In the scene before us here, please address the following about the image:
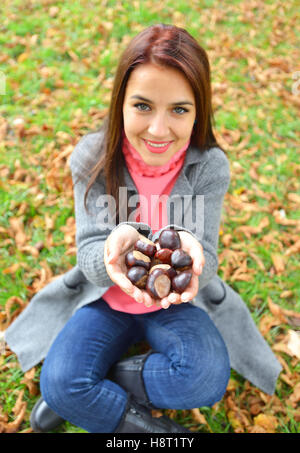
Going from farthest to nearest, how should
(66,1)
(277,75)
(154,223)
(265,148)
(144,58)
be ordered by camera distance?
(66,1), (277,75), (265,148), (154,223), (144,58)

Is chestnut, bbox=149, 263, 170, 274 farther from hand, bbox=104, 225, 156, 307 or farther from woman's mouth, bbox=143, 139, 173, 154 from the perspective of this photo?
woman's mouth, bbox=143, 139, 173, 154

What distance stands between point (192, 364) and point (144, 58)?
4.16 ft

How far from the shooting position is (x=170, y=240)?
1.53 metres

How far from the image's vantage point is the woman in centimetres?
154

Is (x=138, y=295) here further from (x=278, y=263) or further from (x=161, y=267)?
(x=278, y=263)

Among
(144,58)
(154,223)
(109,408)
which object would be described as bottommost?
(109,408)

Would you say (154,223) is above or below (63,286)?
above

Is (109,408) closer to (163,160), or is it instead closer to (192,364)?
(192,364)

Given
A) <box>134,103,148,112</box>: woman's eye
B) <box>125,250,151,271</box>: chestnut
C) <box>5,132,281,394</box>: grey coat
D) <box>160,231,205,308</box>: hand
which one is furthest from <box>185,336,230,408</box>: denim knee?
<box>134,103,148,112</box>: woman's eye

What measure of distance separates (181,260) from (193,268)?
60 mm

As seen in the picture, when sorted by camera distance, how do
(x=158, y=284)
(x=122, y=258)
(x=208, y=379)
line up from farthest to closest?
(x=208, y=379), (x=122, y=258), (x=158, y=284)

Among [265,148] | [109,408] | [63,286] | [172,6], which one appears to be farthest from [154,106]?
[172,6]

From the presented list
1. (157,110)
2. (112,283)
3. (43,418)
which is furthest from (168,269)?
(43,418)

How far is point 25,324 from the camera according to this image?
206 centimetres
